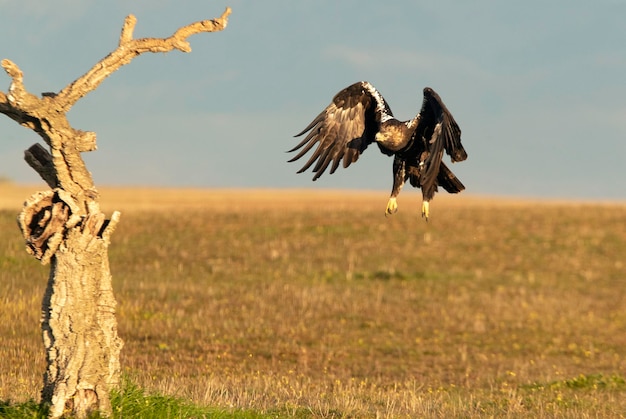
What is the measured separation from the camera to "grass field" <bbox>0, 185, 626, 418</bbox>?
14430 mm

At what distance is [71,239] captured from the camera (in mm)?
9000

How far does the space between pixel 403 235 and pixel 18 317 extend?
2190cm

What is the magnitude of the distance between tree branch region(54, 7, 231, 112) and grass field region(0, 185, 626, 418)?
394cm

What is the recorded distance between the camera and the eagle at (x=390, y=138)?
33.5ft

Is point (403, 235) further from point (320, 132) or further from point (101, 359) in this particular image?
point (101, 359)

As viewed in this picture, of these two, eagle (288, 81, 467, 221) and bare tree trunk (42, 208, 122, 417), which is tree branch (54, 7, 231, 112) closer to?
bare tree trunk (42, 208, 122, 417)

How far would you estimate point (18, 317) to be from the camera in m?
19.3

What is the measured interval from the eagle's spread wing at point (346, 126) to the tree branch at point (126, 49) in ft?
9.67

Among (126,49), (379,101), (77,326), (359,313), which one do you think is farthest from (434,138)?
(359,313)

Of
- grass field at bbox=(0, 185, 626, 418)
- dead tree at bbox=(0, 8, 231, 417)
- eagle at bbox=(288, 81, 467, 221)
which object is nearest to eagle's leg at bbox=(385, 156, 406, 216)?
eagle at bbox=(288, 81, 467, 221)

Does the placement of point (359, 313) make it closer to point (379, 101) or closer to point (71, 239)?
point (379, 101)

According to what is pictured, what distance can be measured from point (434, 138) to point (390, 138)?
83 cm

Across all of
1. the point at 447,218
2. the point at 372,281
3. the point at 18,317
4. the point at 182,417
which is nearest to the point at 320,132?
the point at 182,417

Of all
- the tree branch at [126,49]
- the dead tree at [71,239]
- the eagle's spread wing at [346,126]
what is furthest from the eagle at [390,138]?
the dead tree at [71,239]
